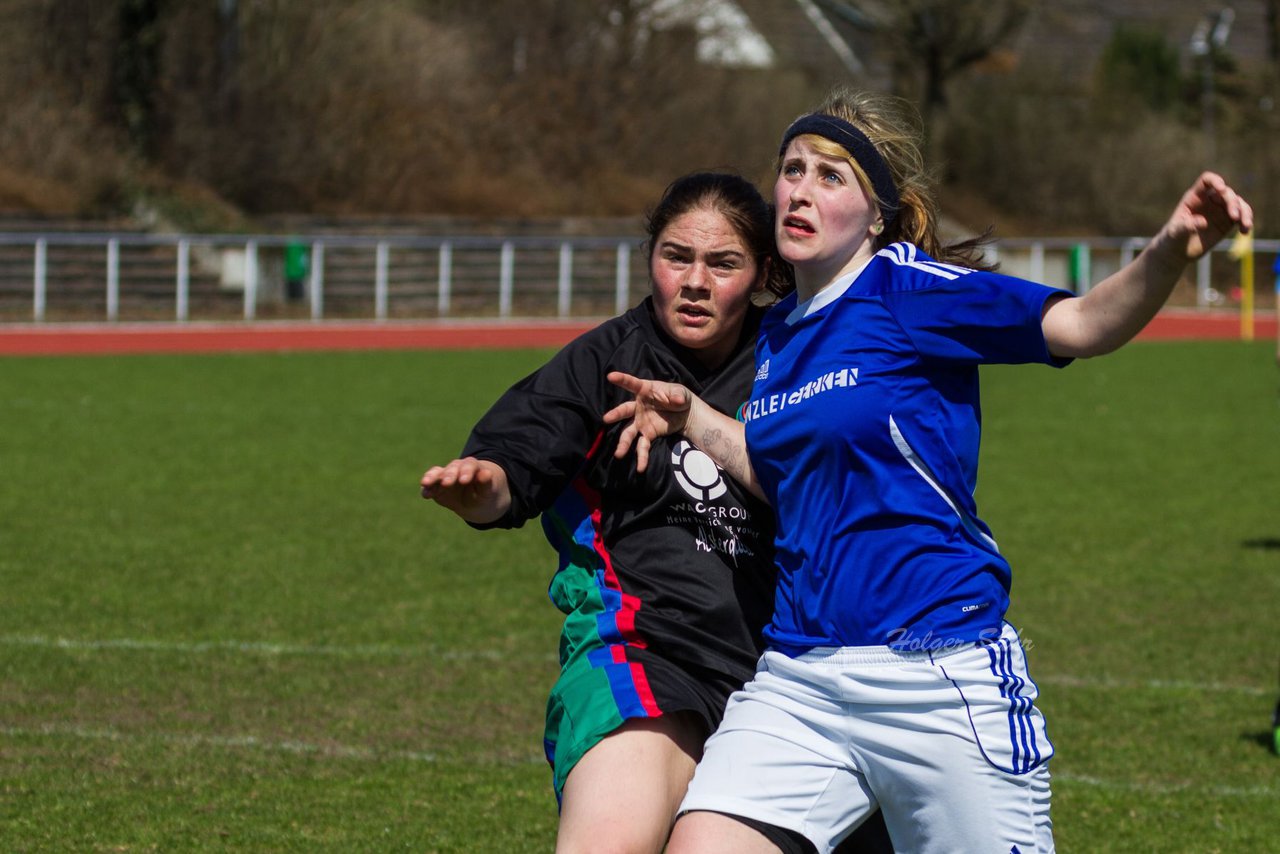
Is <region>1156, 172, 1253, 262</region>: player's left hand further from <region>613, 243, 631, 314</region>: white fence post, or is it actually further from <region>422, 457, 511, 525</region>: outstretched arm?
<region>613, 243, 631, 314</region>: white fence post

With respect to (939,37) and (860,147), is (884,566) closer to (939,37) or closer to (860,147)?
(860,147)

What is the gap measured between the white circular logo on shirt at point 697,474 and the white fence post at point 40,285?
2469 centimetres

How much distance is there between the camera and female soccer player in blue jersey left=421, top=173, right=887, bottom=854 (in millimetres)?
3482

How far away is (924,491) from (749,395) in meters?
0.66

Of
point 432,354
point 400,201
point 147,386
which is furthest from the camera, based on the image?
point 400,201

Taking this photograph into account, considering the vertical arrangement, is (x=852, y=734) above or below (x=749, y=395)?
below

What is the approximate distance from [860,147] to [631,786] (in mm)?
1333

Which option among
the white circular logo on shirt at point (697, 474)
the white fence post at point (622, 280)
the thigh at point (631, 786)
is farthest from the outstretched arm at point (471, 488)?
the white fence post at point (622, 280)

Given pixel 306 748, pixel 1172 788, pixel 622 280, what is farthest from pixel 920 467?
pixel 622 280

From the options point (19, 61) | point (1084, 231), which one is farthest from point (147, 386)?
point (1084, 231)

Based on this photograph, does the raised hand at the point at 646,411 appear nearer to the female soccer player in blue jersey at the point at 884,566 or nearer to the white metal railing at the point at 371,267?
the female soccer player in blue jersey at the point at 884,566

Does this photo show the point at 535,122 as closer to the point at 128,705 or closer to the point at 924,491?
the point at 128,705

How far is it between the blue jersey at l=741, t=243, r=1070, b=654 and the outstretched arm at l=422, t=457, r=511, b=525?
0.56 meters

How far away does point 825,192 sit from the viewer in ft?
11.1
